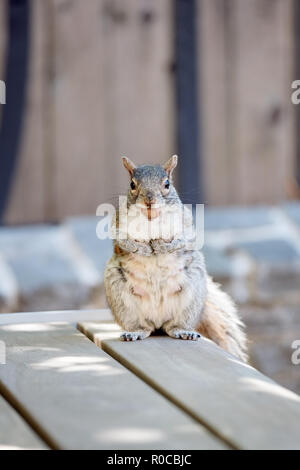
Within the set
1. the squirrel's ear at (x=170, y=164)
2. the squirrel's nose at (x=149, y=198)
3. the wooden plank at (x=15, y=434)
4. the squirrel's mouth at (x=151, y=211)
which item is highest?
the squirrel's ear at (x=170, y=164)

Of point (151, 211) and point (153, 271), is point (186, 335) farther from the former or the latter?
point (151, 211)

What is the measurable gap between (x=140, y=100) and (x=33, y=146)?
1.97ft

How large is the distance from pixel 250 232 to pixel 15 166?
1.21 meters

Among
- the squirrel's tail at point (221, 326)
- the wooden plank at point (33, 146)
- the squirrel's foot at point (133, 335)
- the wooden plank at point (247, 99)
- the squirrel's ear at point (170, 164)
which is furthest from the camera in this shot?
the wooden plank at point (247, 99)

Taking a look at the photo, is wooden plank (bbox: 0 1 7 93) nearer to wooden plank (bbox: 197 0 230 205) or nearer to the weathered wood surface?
the weathered wood surface

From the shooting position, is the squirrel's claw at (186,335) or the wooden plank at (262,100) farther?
the wooden plank at (262,100)

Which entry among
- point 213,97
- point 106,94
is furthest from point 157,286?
point 213,97

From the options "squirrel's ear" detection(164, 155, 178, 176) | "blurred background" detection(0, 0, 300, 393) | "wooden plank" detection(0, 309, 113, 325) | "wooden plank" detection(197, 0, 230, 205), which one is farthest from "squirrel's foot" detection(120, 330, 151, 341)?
"wooden plank" detection(197, 0, 230, 205)

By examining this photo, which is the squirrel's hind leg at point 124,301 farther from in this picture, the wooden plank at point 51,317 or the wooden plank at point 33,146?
the wooden plank at point 33,146

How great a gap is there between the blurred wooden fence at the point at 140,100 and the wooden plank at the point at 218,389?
95.2 inches


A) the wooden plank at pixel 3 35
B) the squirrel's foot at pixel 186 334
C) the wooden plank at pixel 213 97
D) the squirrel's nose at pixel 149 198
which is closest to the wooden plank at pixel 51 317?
the squirrel's foot at pixel 186 334

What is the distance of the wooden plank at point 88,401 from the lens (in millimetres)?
1308

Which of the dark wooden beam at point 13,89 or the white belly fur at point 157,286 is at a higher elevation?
the dark wooden beam at point 13,89
